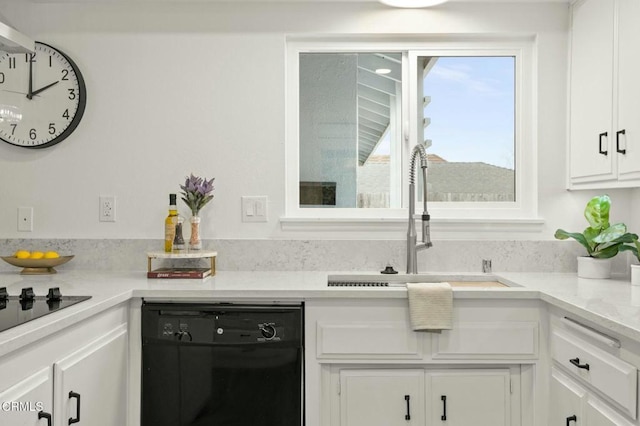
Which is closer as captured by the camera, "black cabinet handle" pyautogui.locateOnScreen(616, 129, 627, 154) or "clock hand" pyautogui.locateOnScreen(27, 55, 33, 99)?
"black cabinet handle" pyautogui.locateOnScreen(616, 129, 627, 154)

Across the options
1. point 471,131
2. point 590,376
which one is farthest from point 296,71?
point 590,376

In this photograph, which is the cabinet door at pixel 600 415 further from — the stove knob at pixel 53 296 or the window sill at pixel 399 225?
the stove knob at pixel 53 296

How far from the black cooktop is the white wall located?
0.88 m

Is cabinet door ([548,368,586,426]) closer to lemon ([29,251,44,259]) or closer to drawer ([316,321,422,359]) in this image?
drawer ([316,321,422,359])

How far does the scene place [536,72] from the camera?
251cm

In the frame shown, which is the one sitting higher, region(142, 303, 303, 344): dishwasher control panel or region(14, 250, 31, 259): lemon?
region(14, 250, 31, 259): lemon

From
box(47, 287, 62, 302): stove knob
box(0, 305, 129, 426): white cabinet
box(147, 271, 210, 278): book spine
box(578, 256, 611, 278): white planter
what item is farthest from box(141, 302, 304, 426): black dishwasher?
box(578, 256, 611, 278): white planter

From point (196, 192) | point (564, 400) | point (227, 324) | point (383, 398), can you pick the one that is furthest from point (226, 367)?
point (564, 400)

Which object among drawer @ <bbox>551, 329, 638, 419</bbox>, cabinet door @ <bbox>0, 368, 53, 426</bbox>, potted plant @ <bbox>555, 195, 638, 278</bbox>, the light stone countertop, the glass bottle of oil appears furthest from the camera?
the glass bottle of oil

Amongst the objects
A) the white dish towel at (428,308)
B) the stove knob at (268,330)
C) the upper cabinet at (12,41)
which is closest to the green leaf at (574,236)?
the white dish towel at (428,308)

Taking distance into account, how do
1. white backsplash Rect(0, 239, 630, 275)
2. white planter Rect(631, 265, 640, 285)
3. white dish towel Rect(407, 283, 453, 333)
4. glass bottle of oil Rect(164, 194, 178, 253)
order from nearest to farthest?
white dish towel Rect(407, 283, 453, 333) < white planter Rect(631, 265, 640, 285) < glass bottle of oil Rect(164, 194, 178, 253) < white backsplash Rect(0, 239, 630, 275)

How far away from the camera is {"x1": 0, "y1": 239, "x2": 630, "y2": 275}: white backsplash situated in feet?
8.11

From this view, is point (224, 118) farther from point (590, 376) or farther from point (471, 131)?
point (590, 376)

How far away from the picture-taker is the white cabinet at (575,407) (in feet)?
4.81
